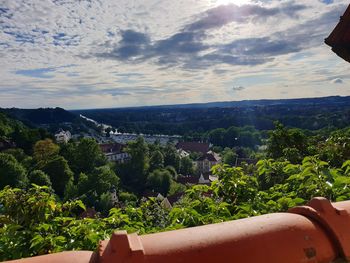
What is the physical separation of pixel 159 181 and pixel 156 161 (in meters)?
9.39

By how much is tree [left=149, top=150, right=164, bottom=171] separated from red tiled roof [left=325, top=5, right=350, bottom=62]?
57.8 m

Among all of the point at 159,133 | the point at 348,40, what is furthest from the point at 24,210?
the point at 159,133

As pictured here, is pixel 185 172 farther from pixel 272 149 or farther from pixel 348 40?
pixel 348 40

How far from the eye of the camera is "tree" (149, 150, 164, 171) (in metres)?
62.3

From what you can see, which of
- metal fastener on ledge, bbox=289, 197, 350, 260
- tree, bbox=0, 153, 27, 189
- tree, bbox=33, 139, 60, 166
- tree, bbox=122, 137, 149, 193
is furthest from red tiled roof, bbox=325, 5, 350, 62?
tree, bbox=122, 137, 149, 193

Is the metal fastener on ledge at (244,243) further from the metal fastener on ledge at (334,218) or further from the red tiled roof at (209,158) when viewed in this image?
the red tiled roof at (209,158)

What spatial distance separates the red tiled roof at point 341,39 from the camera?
12.7ft

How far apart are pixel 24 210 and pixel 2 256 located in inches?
22.3

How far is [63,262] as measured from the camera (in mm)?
1354

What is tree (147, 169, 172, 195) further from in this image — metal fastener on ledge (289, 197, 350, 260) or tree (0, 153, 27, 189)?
metal fastener on ledge (289, 197, 350, 260)

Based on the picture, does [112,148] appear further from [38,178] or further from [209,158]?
[38,178]

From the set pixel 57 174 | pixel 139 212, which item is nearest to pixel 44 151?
pixel 57 174

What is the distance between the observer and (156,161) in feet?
208

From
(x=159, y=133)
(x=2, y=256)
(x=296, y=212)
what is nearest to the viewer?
(x=296, y=212)
